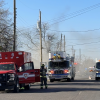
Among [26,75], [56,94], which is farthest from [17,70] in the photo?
[56,94]

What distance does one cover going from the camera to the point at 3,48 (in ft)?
89.6

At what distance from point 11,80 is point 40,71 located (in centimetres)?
330

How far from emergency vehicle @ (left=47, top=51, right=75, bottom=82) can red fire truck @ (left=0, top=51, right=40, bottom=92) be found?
8041 mm

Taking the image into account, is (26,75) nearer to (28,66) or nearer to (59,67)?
(28,66)

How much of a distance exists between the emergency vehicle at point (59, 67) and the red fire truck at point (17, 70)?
8041mm

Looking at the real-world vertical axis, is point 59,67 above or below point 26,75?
above

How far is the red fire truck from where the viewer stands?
50.3ft

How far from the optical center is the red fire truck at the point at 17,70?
604 inches

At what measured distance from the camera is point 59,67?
25984 millimetres

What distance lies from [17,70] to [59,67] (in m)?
9.96

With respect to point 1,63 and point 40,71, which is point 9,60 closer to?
point 1,63

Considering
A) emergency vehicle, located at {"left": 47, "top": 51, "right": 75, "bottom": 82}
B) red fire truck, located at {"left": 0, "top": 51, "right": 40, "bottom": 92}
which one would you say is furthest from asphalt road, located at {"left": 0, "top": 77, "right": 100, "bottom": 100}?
emergency vehicle, located at {"left": 47, "top": 51, "right": 75, "bottom": 82}

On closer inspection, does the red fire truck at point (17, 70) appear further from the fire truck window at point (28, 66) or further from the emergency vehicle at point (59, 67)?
the emergency vehicle at point (59, 67)

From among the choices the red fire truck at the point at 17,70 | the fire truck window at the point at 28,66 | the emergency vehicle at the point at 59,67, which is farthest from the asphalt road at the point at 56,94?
the emergency vehicle at the point at 59,67
